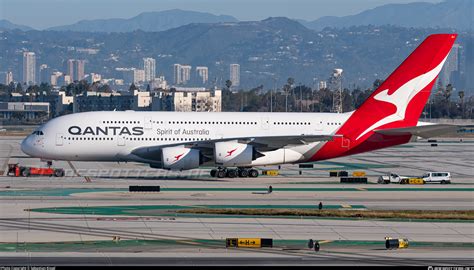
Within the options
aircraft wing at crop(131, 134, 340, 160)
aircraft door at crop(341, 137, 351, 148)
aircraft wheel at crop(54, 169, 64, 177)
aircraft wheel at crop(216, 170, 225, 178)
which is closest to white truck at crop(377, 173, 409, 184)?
aircraft door at crop(341, 137, 351, 148)

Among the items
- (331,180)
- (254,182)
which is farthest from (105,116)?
(331,180)

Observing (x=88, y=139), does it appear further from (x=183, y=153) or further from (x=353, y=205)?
(x=353, y=205)

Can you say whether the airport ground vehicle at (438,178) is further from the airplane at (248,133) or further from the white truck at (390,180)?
the airplane at (248,133)

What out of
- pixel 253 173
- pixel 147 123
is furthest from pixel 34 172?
pixel 253 173

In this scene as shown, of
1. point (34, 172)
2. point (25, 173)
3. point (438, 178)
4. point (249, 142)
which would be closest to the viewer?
point (438, 178)

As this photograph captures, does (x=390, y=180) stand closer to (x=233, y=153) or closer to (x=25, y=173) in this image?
(x=233, y=153)

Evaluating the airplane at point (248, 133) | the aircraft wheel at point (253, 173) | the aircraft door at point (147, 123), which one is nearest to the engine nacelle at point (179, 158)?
the airplane at point (248, 133)
